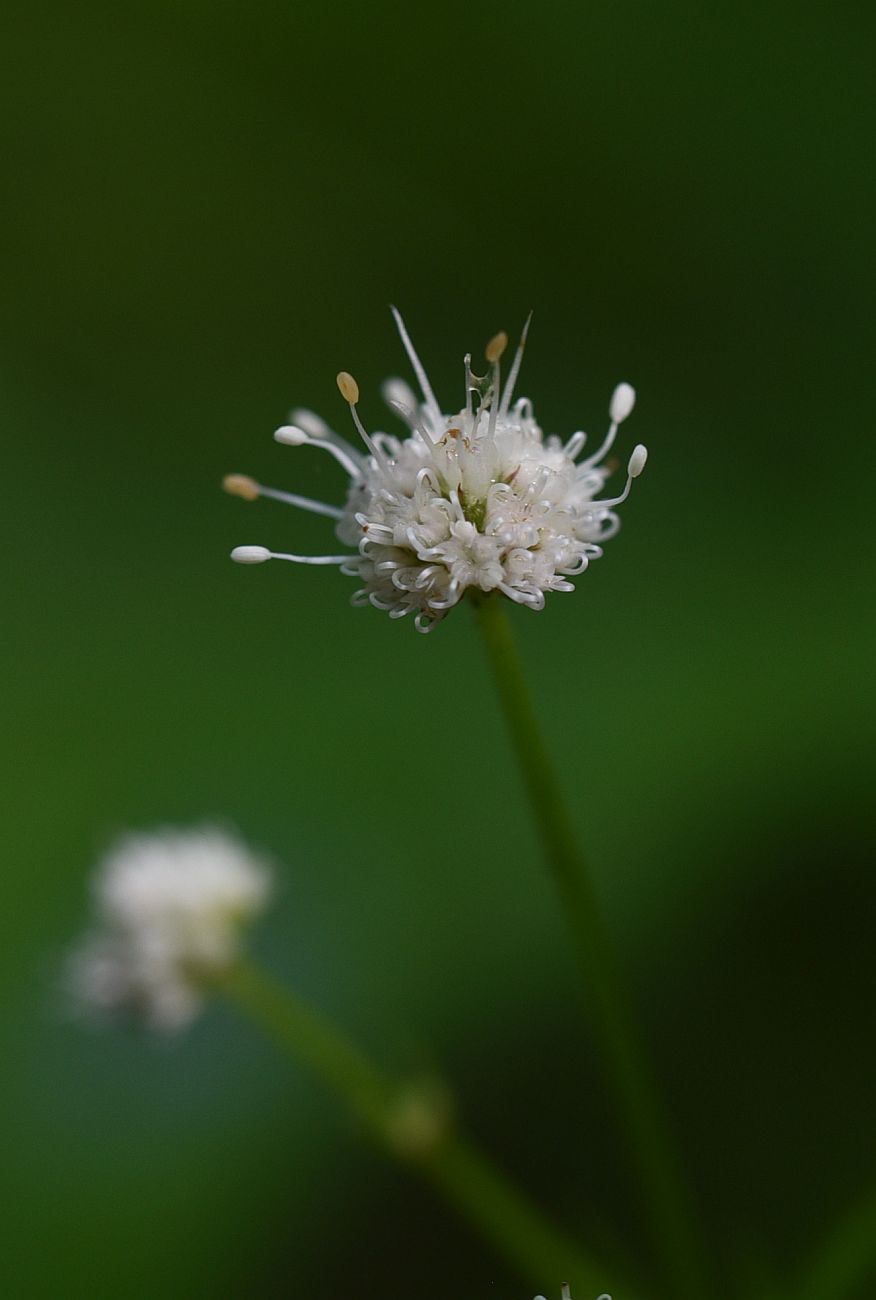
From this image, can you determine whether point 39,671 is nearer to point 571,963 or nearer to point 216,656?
point 216,656

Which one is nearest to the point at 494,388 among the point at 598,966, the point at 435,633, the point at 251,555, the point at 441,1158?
the point at 251,555

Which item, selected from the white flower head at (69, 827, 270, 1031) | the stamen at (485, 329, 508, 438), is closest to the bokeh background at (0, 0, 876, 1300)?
the white flower head at (69, 827, 270, 1031)

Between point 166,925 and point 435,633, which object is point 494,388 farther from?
point 435,633

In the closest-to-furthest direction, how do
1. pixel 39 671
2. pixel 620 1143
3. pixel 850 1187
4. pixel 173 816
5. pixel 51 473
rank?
pixel 850 1187
pixel 620 1143
pixel 173 816
pixel 39 671
pixel 51 473

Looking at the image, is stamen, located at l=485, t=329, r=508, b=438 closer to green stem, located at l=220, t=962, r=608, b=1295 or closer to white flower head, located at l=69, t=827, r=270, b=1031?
green stem, located at l=220, t=962, r=608, b=1295

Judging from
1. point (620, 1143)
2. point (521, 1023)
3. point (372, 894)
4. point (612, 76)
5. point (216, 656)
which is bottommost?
point (620, 1143)

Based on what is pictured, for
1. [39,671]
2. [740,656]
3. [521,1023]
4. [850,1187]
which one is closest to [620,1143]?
[521,1023]
